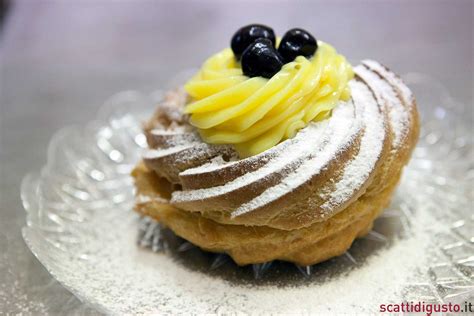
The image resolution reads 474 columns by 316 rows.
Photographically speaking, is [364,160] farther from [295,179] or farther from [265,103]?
[265,103]

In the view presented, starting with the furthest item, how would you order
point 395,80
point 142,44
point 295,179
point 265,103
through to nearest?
point 142,44 < point 395,80 < point 265,103 < point 295,179

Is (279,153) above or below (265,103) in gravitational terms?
below

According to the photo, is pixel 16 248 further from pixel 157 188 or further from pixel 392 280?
pixel 392 280

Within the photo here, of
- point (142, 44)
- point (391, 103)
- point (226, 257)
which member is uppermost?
point (391, 103)

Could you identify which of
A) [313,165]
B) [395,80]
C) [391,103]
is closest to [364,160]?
[313,165]

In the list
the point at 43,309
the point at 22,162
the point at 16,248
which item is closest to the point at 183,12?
the point at 22,162

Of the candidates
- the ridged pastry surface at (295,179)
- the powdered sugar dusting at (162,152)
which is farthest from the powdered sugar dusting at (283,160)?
the powdered sugar dusting at (162,152)

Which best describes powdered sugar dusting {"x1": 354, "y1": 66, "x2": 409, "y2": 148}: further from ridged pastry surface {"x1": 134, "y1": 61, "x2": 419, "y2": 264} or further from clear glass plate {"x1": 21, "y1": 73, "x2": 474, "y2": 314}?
clear glass plate {"x1": 21, "y1": 73, "x2": 474, "y2": 314}
